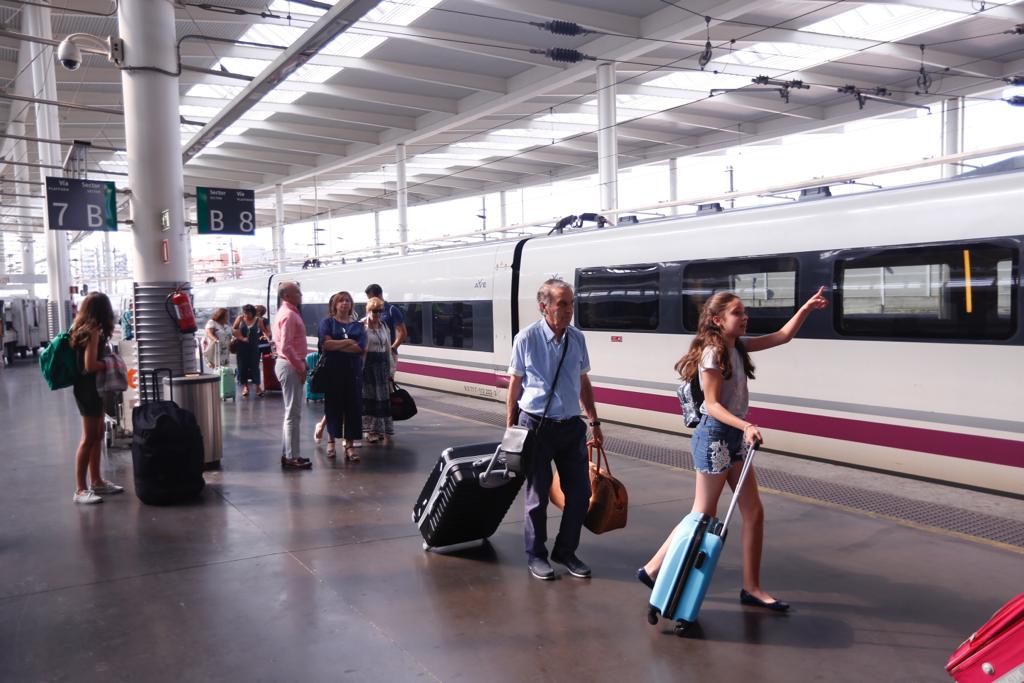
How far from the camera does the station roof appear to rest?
1452 cm

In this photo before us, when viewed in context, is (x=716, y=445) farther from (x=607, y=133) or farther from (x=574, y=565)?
(x=607, y=133)

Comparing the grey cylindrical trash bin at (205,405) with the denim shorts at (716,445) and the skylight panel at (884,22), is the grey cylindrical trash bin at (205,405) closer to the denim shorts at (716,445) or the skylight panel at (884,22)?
the denim shorts at (716,445)

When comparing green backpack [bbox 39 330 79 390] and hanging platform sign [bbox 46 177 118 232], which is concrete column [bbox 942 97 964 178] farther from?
green backpack [bbox 39 330 79 390]

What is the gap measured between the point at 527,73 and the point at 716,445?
54.2 feet

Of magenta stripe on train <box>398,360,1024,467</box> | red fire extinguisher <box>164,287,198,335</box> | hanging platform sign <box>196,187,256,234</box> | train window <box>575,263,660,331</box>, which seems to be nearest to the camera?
magenta stripe on train <box>398,360,1024,467</box>

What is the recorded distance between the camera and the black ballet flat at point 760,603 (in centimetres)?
394

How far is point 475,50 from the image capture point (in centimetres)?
1634

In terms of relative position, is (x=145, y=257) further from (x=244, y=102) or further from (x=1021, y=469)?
(x=1021, y=469)

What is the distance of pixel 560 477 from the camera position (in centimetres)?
454


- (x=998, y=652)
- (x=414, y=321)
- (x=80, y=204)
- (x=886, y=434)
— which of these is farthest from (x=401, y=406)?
(x=998, y=652)

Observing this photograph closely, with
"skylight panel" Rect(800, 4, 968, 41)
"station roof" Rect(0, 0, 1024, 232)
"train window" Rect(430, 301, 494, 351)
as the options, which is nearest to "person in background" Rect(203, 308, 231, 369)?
"station roof" Rect(0, 0, 1024, 232)

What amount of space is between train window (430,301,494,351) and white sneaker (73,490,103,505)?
6804 millimetres

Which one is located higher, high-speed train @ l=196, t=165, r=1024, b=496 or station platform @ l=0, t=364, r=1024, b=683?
high-speed train @ l=196, t=165, r=1024, b=496

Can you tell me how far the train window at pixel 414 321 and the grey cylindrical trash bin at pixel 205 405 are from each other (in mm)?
6804
